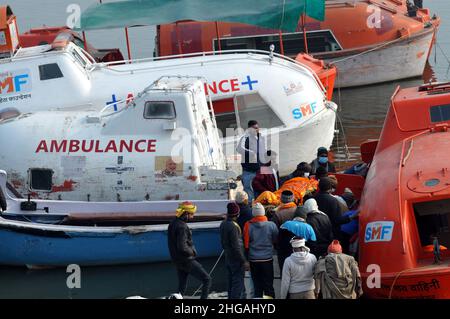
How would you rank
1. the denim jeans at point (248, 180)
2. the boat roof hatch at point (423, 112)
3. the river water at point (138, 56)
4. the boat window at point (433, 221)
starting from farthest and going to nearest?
the denim jeans at point (248, 180), the river water at point (138, 56), the boat roof hatch at point (423, 112), the boat window at point (433, 221)

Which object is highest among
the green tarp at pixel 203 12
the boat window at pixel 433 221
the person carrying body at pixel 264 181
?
the green tarp at pixel 203 12

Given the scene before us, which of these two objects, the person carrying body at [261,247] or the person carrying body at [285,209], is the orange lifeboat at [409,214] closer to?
the person carrying body at [285,209]

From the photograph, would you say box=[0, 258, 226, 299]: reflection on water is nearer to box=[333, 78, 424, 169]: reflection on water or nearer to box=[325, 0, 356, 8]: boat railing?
box=[333, 78, 424, 169]: reflection on water

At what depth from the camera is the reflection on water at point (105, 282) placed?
46.2 ft

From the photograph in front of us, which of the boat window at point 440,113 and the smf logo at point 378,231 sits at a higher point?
the boat window at point 440,113

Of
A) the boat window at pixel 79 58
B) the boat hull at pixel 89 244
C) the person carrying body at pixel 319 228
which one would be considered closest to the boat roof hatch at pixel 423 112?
the person carrying body at pixel 319 228

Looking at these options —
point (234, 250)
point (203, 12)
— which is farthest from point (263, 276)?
point (203, 12)

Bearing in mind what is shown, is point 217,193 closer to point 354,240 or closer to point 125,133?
point 125,133

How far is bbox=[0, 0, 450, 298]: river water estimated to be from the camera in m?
14.2

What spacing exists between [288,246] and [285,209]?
806 millimetres

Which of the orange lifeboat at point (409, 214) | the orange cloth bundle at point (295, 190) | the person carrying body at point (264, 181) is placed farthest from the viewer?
the person carrying body at point (264, 181)

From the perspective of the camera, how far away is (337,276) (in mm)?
10938

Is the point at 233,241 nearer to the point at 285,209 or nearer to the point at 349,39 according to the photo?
the point at 285,209
